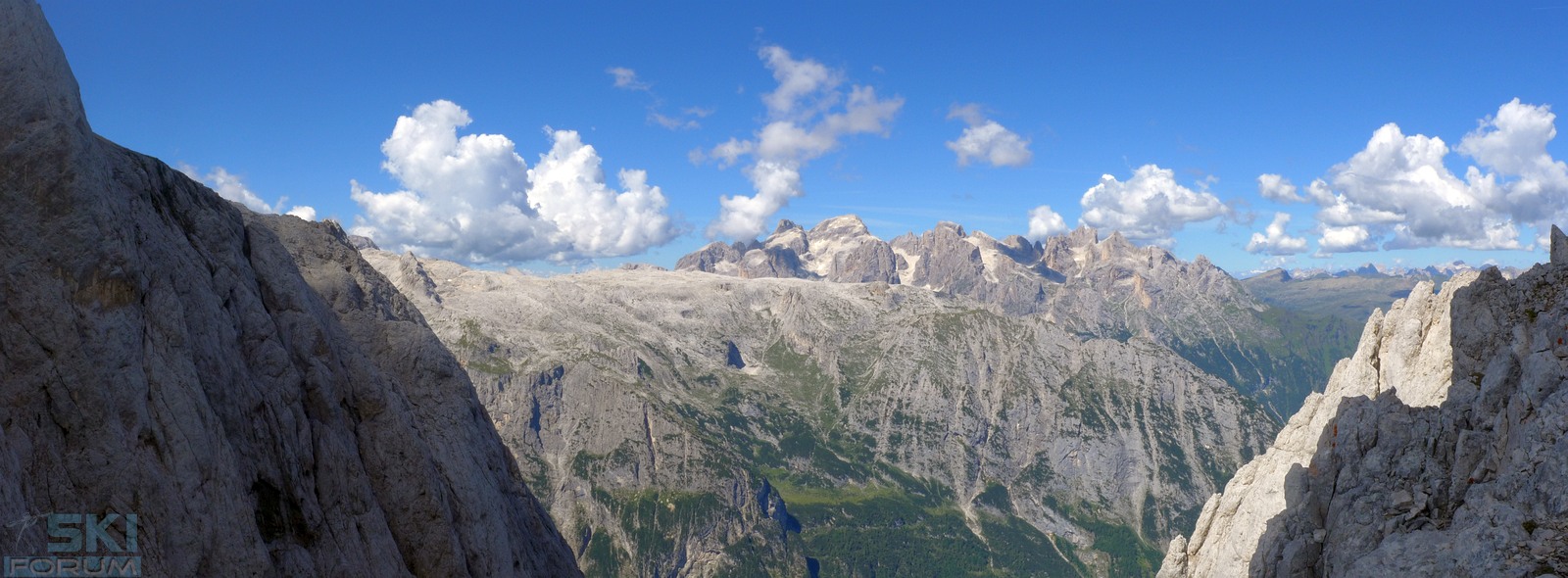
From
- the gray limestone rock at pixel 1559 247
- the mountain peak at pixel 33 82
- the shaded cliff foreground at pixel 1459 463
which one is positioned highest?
the mountain peak at pixel 33 82

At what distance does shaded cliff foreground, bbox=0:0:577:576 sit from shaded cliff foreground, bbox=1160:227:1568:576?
3918cm

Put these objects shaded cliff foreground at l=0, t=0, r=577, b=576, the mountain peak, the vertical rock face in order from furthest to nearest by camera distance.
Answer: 1. the vertical rock face
2. the mountain peak
3. shaded cliff foreground at l=0, t=0, r=577, b=576

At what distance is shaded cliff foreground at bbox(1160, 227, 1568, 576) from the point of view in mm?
30344

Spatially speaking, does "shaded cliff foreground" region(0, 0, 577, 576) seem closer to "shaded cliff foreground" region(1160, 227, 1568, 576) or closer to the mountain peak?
the mountain peak

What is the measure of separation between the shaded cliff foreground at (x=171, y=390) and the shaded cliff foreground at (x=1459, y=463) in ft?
129

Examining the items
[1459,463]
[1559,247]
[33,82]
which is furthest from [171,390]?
[1559,247]

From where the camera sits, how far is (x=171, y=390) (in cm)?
2506

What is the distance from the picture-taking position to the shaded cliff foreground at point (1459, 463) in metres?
30.3

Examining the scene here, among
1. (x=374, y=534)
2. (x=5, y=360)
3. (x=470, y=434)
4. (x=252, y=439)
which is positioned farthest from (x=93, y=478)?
(x=470, y=434)

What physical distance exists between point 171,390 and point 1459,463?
4611cm

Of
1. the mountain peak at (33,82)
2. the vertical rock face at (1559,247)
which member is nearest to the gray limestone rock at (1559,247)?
the vertical rock face at (1559,247)

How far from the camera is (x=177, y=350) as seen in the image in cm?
2606

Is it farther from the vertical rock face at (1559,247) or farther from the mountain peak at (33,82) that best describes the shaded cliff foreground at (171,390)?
the vertical rock face at (1559,247)

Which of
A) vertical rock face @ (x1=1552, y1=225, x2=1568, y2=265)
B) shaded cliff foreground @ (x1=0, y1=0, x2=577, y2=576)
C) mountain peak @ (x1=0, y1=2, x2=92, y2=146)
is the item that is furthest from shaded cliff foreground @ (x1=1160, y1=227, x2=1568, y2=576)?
mountain peak @ (x1=0, y1=2, x2=92, y2=146)
